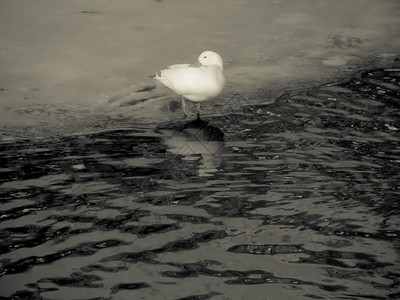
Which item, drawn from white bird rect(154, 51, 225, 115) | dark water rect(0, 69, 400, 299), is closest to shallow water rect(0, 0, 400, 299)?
dark water rect(0, 69, 400, 299)

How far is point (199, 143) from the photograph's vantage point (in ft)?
18.1

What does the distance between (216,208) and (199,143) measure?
1.05m

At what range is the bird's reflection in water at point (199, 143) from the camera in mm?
5190

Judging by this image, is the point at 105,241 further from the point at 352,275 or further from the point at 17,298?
the point at 352,275

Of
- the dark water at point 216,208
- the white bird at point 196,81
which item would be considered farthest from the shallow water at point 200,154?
the white bird at point 196,81

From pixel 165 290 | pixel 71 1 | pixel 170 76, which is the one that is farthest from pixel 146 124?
pixel 71 1

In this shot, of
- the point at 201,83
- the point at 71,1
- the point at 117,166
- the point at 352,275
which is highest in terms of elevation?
the point at 71,1

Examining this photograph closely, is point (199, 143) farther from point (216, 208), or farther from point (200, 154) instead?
point (216, 208)

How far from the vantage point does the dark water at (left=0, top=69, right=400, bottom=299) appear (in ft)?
12.6

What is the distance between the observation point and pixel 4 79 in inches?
263

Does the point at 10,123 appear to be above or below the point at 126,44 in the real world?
below

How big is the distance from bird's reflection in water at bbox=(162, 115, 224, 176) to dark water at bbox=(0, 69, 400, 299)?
0.05 feet

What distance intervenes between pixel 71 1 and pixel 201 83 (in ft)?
11.1

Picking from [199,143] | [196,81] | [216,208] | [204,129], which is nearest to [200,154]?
[199,143]
